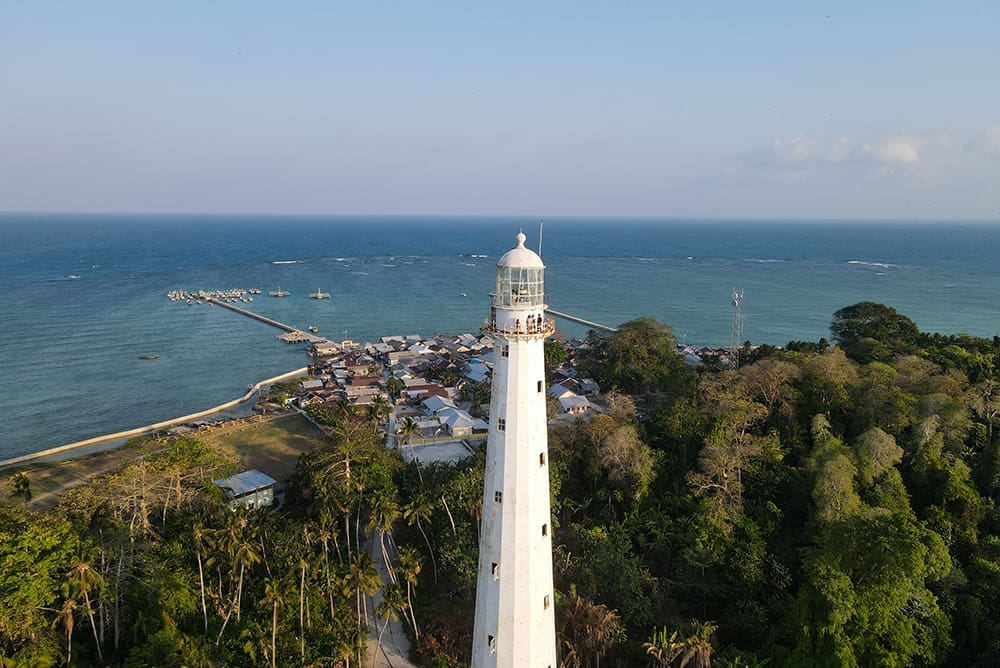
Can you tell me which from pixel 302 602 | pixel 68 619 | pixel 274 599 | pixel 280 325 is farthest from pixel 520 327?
pixel 280 325

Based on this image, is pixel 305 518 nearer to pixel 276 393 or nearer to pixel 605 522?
pixel 605 522

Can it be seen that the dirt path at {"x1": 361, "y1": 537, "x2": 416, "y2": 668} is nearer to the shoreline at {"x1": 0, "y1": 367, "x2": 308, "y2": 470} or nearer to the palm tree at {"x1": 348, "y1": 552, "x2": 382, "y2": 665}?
the palm tree at {"x1": 348, "y1": 552, "x2": 382, "y2": 665}

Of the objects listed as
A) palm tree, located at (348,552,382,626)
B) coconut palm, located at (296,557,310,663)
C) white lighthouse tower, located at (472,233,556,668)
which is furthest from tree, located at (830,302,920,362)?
coconut palm, located at (296,557,310,663)

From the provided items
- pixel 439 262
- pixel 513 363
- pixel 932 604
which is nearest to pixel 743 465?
pixel 932 604

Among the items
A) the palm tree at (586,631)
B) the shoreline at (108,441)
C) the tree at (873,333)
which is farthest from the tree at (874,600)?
the shoreline at (108,441)

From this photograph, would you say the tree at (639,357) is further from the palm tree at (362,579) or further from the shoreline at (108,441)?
the shoreline at (108,441)

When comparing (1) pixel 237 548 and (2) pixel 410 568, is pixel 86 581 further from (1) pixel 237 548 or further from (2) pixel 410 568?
(2) pixel 410 568
